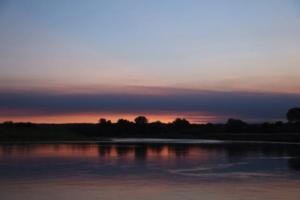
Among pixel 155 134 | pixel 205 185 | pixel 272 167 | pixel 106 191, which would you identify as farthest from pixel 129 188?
pixel 155 134

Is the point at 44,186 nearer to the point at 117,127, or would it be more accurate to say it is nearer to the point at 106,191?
the point at 106,191

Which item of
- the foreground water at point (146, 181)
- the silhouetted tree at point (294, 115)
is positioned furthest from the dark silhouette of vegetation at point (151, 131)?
the foreground water at point (146, 181)

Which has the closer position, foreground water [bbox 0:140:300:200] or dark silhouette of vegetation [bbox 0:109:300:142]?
foreground water [bbox 0:140:300:200]

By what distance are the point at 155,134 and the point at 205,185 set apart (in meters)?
108

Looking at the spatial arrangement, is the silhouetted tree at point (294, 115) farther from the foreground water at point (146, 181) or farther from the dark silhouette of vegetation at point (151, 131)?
the foreground water at point (146, 181)

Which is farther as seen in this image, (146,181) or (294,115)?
(294,115)

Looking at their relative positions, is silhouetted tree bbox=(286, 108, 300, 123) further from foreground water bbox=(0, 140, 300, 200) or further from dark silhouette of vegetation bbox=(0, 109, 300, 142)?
foreground water bbox=(0, 140, 300, 200)

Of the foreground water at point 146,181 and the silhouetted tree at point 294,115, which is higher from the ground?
the silhouetted tree at point 294,115

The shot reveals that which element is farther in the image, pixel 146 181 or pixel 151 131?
pixel 151 131

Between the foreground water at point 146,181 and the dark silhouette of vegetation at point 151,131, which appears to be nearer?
the foreground water at point 146,181

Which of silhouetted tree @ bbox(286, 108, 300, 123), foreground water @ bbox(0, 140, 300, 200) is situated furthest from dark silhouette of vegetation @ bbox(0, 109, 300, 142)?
foreground water @ bbox(0, 140, 300, 200)

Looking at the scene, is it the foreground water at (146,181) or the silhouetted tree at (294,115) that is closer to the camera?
the foreground water at (146,181)

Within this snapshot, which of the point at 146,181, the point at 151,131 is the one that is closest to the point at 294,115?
the point at 151,131

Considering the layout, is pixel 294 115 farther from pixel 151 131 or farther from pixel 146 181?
pixel 146 181
